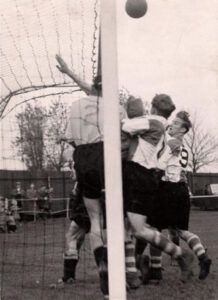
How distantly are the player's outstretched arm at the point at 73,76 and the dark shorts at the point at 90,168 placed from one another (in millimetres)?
408

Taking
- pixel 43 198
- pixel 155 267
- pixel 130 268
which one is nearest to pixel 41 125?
pixel 155 267

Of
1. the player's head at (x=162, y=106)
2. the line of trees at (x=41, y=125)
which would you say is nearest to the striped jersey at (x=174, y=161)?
the player's head at (x=162, y=106)

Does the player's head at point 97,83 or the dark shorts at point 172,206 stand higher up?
the player's head at point 97,83

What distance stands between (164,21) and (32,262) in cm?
365

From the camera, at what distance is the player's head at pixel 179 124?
5.85 metres

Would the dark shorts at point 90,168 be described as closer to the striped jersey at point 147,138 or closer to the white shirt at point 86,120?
the white shirt at point 86,120

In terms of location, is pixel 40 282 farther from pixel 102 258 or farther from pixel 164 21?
pixel 164 21

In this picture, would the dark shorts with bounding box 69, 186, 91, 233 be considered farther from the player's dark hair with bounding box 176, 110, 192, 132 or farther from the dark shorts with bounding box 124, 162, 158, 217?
the player's dark hair with bounding box 176, 110, 192, 132

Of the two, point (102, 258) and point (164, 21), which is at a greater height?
point (164, 21)

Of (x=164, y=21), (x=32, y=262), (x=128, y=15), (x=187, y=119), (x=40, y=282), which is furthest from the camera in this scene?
(x=32, y=262)

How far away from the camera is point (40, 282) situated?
5523 millimetres

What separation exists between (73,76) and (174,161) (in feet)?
5.59

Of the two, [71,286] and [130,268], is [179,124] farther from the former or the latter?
[71,286]

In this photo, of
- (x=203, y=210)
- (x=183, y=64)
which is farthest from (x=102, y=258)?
(x=203, y=210)
